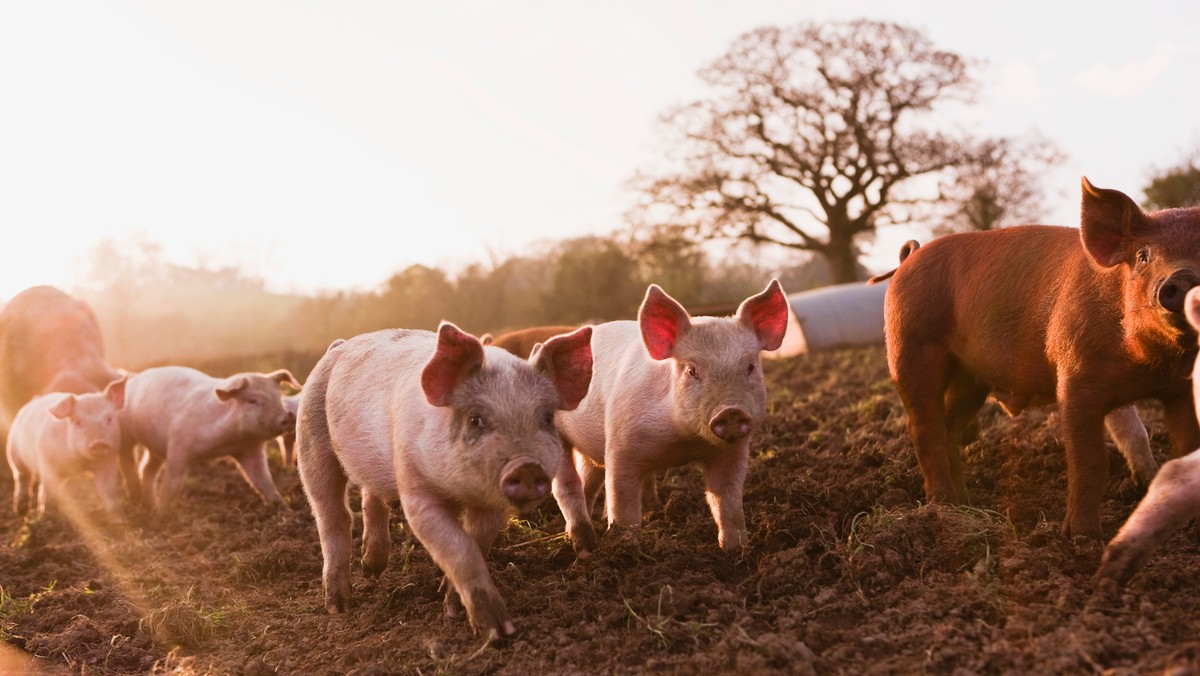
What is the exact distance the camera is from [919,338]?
16.4ft

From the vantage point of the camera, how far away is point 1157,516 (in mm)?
3141

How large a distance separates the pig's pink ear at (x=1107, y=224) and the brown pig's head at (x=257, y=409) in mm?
6397

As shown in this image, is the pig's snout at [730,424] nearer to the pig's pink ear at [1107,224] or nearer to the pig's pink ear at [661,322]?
the pig's pink ear at [661,322]

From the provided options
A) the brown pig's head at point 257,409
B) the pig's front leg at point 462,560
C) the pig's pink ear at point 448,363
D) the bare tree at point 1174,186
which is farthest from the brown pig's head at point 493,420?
the bare tree at point 1174,186

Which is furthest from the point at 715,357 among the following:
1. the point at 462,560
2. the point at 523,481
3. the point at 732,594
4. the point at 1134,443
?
the point at 1134,443

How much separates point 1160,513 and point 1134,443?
7.38ft

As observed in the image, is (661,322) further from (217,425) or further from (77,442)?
(77,442)

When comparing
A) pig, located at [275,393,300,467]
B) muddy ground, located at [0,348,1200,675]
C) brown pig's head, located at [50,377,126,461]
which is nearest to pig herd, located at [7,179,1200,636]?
muddy ground, located at [0,348,1200,675]

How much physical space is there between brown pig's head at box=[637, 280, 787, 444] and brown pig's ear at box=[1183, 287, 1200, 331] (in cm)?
170

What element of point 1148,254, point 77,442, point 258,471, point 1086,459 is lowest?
point 258,471

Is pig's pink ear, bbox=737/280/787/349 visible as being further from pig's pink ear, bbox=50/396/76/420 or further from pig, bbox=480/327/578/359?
pig's pink ear, bbox=50/396/76/420

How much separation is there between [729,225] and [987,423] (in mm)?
20185

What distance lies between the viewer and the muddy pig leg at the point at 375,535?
487 cm

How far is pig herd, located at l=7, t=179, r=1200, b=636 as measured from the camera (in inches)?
147
